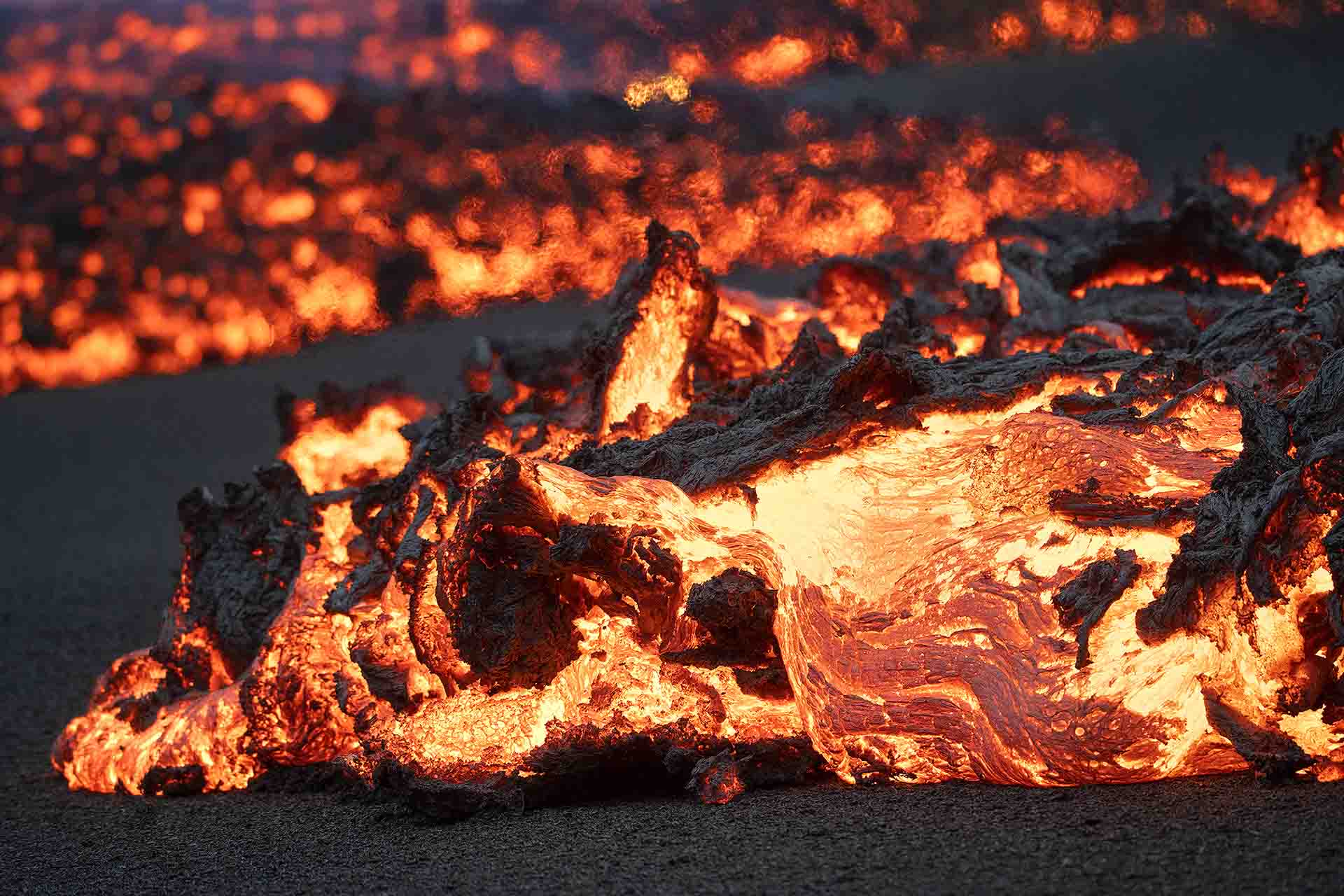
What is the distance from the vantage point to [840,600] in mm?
2383

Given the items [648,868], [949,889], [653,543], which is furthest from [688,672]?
[949,889]

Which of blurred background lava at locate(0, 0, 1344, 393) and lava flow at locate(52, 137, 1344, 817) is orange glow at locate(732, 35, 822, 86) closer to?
blurred background lava at locate(0, 0, 1344, 393)

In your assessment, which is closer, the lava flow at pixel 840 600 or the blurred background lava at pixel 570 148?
the lava flow at pixel 840 600

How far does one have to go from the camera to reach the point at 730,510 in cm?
244

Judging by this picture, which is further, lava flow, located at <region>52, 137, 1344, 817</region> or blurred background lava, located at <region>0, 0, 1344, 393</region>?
blurred background lava, located at <region>0, 0, 1344, 393</region>

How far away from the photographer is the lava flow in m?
2.05

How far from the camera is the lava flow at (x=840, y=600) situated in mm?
2051

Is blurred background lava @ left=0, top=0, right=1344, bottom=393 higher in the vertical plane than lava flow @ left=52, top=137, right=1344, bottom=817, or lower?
higher

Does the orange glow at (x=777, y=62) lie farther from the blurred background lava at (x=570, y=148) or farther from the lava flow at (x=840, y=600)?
the lava flow at (x=840, y=600)

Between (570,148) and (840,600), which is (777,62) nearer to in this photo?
(570,148)

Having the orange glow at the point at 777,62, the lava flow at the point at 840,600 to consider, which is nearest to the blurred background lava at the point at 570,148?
the orange glow at the point at 777,62

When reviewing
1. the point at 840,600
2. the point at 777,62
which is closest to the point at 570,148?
the point at 777,62

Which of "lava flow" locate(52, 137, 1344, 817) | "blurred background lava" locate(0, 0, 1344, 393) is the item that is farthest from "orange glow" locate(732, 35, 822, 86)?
"lava flow" locate(52, 137, 1344, 817)

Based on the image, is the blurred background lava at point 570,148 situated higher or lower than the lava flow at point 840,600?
higher
